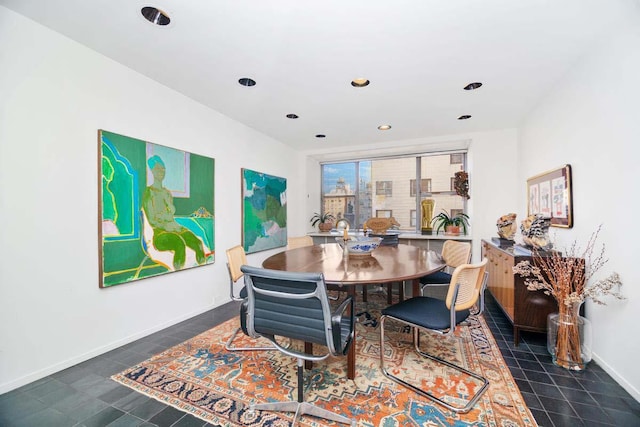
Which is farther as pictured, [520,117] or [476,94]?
[520,117]

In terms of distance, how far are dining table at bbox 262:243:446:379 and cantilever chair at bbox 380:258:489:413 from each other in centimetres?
23

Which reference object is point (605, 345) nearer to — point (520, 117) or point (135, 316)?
point (520, 117)

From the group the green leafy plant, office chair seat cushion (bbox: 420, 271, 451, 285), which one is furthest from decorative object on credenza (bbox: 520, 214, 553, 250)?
the green leafy plant

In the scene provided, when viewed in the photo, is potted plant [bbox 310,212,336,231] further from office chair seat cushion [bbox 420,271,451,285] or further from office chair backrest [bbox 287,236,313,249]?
office chair seat cushion [bbox 420,271,451,285]

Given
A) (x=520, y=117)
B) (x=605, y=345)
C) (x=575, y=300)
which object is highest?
(x=520, y=117)

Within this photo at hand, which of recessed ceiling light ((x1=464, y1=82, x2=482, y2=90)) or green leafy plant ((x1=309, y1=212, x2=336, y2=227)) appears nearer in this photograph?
recessed ceiling light ((x1=464, y1=82, x2=482, y2=90))

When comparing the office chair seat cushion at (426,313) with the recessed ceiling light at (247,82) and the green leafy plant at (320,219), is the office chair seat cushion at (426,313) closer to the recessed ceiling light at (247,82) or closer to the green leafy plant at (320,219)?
the recessed ceiling light at (247,82)

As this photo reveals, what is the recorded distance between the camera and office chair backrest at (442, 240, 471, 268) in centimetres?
281

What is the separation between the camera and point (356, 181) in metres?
5.96

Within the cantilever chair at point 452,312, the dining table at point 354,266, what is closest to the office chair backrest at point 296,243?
the dining table at point 354,266

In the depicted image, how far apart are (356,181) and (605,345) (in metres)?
4.51

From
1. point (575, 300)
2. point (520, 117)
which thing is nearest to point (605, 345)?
point (575, 300)

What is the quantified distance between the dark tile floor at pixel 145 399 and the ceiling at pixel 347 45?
2499 mm

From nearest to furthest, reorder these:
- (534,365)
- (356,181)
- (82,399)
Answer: (82,399), (534,365), (356,181)
